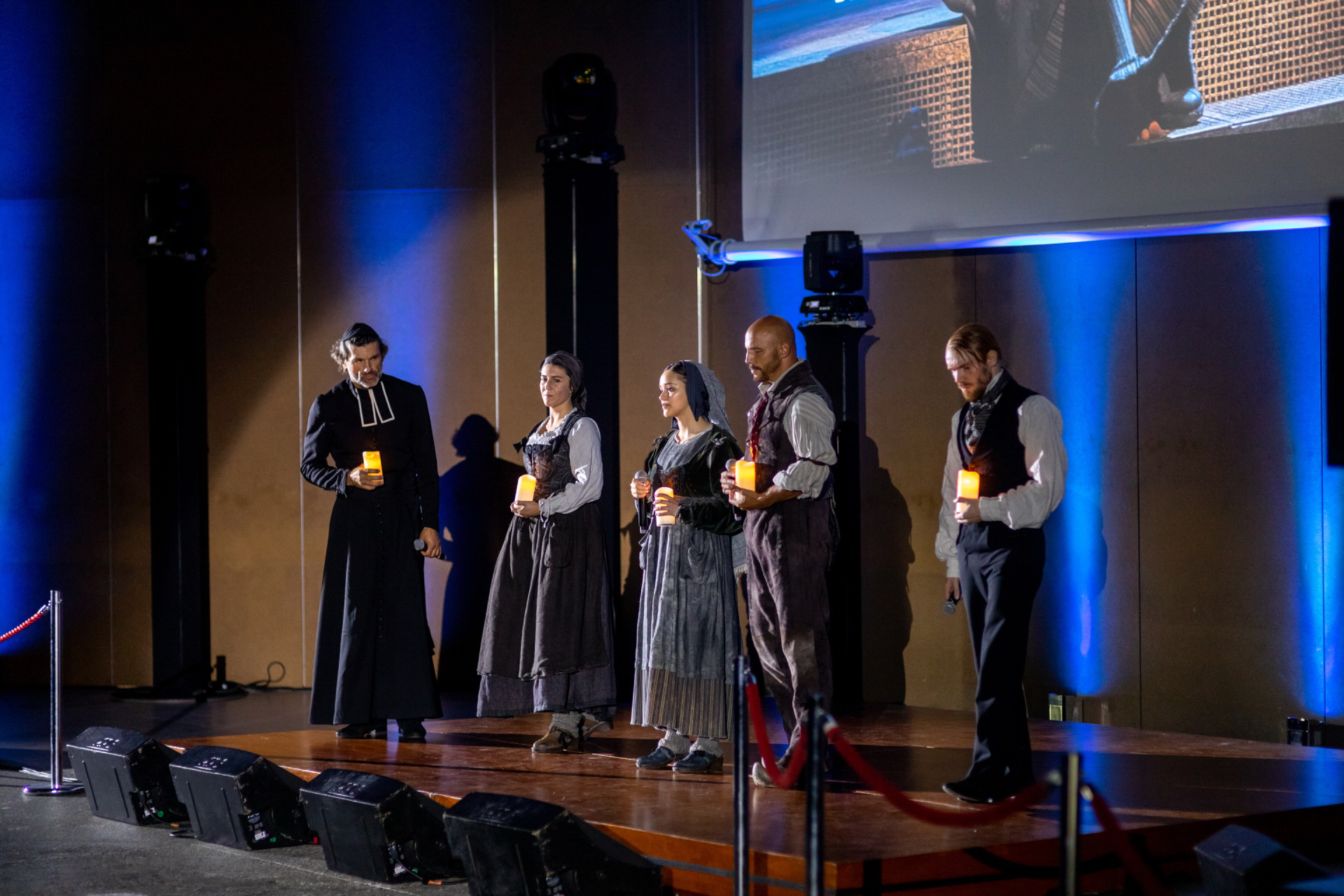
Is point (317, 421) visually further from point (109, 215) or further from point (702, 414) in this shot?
point (109, 215)

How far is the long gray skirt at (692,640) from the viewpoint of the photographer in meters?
3.95

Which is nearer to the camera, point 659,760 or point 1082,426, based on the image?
point 659,760

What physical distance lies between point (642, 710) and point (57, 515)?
410cm

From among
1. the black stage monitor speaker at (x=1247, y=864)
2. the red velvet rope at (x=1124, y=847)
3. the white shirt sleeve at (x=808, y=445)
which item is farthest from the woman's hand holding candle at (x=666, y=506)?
the red velvet rope at (x=1124, y=847)

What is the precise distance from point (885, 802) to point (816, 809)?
1.17m

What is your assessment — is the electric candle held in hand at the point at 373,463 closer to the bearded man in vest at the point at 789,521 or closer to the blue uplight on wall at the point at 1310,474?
the bearded man in vest at the point at 789,521

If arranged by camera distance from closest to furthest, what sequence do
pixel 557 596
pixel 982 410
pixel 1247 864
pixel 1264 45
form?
pixel 1247 864
pixel 982 410
pixel 557 596
pixel 1264 45

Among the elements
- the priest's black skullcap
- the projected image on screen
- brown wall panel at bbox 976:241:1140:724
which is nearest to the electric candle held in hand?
the priest's black skullcap

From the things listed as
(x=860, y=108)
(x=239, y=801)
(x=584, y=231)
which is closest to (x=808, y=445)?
(x=239, y=801)

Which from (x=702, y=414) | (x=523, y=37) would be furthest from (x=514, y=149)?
(x=702, y=414)

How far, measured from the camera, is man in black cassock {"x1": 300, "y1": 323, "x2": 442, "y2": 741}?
4629 mm

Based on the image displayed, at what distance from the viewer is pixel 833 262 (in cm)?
523

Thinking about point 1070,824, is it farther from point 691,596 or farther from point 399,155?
point 399,155

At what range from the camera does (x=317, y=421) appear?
15.6ft
